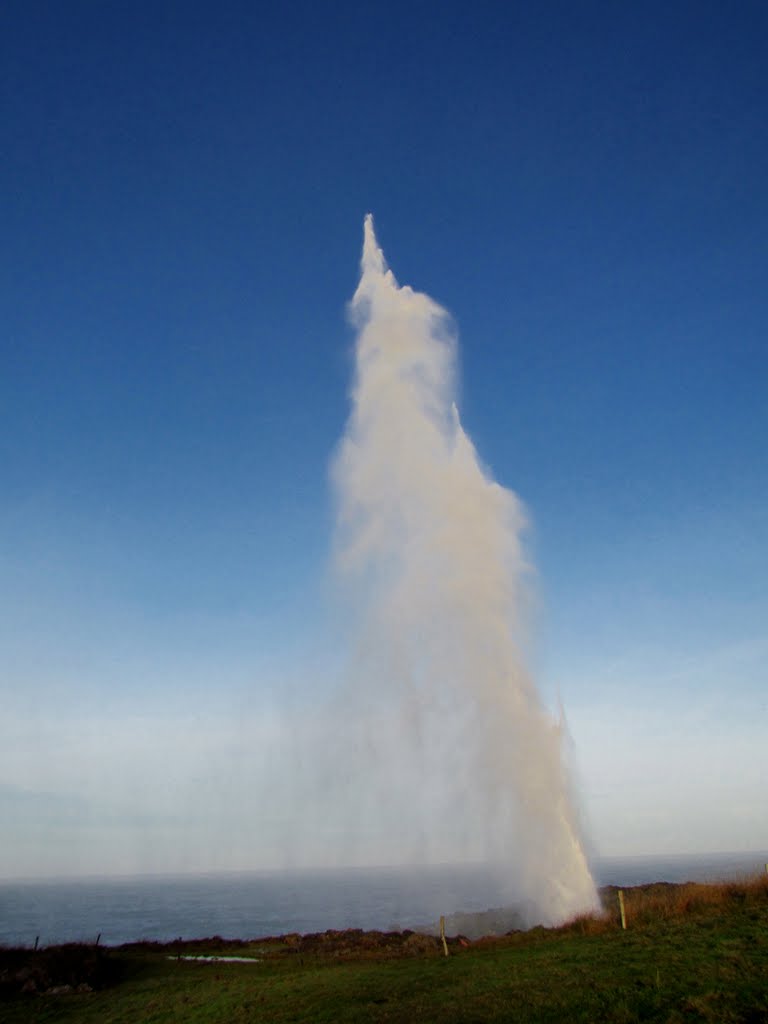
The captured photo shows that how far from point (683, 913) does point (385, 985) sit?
13262 millimetres

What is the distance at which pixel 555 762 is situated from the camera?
45.7 m

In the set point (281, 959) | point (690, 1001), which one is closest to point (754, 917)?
point (690, 1001)

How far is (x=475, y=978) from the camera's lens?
71.4 feet

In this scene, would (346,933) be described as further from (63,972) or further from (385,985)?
(385,985)

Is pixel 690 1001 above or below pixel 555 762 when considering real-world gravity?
below

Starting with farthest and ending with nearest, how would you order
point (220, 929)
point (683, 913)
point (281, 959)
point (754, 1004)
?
point (220, 929), point (281, 959), point (683, 913), point (754, 1004)

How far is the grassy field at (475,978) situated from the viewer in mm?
15305

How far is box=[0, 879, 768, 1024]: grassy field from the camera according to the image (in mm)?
15305

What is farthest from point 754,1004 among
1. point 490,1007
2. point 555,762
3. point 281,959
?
point 555,762

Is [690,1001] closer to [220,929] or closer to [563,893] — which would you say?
[563,893]

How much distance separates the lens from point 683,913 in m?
27.4

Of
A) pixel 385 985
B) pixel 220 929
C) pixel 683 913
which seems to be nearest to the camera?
pixel 385 985

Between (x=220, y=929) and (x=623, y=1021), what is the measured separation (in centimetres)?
8131

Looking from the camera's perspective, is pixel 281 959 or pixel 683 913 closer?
pixel 683 913
